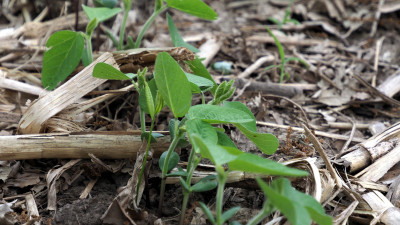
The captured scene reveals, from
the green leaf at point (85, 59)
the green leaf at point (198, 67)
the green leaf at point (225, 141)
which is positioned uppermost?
the green leaf at point (198, 67)

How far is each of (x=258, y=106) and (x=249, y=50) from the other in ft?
2.55

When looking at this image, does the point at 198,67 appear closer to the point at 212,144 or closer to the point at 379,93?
the point at 212,144

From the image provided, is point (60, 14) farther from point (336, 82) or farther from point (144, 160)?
point (336, 82)

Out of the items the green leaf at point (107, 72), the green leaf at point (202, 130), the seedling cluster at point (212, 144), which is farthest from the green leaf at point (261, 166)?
the green leaf at point (107, 72)

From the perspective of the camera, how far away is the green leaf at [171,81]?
1138 millimetres

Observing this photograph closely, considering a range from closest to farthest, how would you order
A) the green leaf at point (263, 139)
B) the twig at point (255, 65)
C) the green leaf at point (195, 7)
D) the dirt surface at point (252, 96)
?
the green leaf at point (263, 139) < the dirt surface at point (252, 96) < the green leaf at point (195, 7) < the twig at point (255, 65)

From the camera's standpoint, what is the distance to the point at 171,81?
1146 millimetres

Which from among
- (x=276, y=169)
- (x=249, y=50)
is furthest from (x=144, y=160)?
(x=249, y=50)

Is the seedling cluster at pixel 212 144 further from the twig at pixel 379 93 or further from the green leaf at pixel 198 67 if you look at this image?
the twig at pixel 379 93

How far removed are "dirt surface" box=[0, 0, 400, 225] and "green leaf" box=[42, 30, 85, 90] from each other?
0.61ft

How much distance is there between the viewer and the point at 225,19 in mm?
3090

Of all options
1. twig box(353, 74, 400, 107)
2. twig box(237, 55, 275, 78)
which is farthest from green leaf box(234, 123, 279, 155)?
twig box(353, 74, 400, 107)

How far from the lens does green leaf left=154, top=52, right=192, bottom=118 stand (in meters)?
1.14

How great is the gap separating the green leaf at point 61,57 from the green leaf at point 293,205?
115 cm
